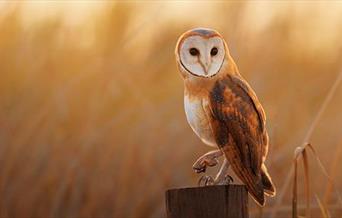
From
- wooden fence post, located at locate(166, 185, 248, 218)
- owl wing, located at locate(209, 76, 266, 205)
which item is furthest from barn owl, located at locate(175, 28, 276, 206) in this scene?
wooden fence post, located at locate(166, 185, 248, 218)

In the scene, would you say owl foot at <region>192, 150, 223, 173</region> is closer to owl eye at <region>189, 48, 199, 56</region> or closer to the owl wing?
the owl wing

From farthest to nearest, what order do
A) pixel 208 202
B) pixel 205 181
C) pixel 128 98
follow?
1. pixel 128 98
2. pixel 205 181
3. pixel 208 202

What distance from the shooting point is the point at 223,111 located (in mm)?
1859

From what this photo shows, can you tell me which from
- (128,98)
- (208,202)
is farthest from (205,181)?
(128,98)

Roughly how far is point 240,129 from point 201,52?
145 mm

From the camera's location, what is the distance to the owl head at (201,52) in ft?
6.12

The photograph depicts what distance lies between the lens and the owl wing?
181cm

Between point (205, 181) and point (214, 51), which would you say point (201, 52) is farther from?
point (205, 181)

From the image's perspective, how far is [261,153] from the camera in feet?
6.01

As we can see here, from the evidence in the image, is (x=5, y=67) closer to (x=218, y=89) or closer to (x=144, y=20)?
(x=144, y=20)

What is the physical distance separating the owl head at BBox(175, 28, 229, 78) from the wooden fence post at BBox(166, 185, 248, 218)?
268 mm

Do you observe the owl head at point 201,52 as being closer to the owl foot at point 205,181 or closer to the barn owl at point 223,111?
the barn owl at point 223,111

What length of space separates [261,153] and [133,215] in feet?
2.71

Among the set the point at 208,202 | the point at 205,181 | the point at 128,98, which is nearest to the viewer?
the point at 208,202
